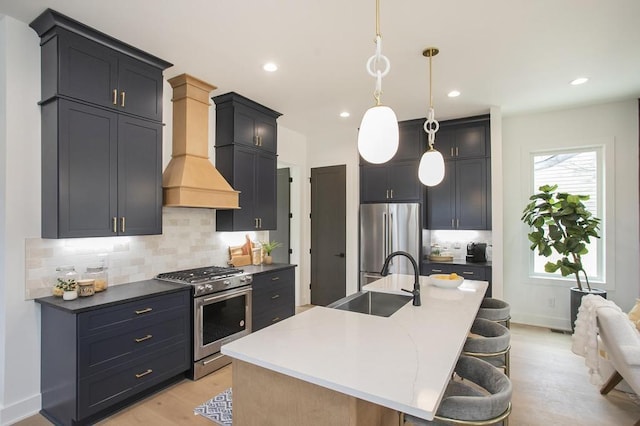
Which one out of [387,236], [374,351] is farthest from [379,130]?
[387,236]

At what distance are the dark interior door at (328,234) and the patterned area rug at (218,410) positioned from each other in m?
2.94

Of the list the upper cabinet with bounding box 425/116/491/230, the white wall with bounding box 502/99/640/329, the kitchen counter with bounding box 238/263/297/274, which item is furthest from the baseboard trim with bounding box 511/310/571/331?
the kitchen counter with bounding box 238/263/297/274

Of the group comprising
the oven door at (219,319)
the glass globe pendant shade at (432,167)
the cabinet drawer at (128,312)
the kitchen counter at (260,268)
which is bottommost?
the oven door at (219,319)

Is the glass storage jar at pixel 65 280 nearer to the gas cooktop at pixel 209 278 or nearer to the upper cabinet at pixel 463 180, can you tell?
the gas cooktop at pixel 209 278

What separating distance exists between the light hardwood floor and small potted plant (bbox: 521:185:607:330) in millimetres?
1036

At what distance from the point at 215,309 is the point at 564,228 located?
15.1ft

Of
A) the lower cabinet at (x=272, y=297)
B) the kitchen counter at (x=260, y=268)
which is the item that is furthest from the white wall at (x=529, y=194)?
the kitchen counter at (x=260, y=268)

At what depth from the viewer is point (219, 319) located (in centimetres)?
336

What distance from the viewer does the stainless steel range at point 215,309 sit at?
10.2ft

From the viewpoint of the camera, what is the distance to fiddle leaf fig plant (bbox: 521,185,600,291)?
3984 millimetres

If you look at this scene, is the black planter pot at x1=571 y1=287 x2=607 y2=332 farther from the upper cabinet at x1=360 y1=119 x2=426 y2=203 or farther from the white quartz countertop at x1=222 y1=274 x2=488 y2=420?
the white quartz countertop at x1=222 y1=274 x2=488 y2=420

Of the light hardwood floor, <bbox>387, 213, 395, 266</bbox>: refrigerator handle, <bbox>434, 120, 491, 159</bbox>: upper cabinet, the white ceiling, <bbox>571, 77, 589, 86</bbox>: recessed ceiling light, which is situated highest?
the white ceiling

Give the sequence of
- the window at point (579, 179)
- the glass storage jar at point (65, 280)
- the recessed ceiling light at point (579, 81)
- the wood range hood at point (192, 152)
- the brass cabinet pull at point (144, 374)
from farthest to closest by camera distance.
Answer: the window at point (579, 179)
the recessed ceiling light at point (579, 81)
the wood range hood at point (192, 152)
the brass cabinet pull at point (144, 374)
the glass storage jar at point (65, 280)

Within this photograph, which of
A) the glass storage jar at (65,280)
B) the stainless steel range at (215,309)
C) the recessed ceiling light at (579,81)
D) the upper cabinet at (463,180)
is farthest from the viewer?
the upper cabinet at (463,180)
